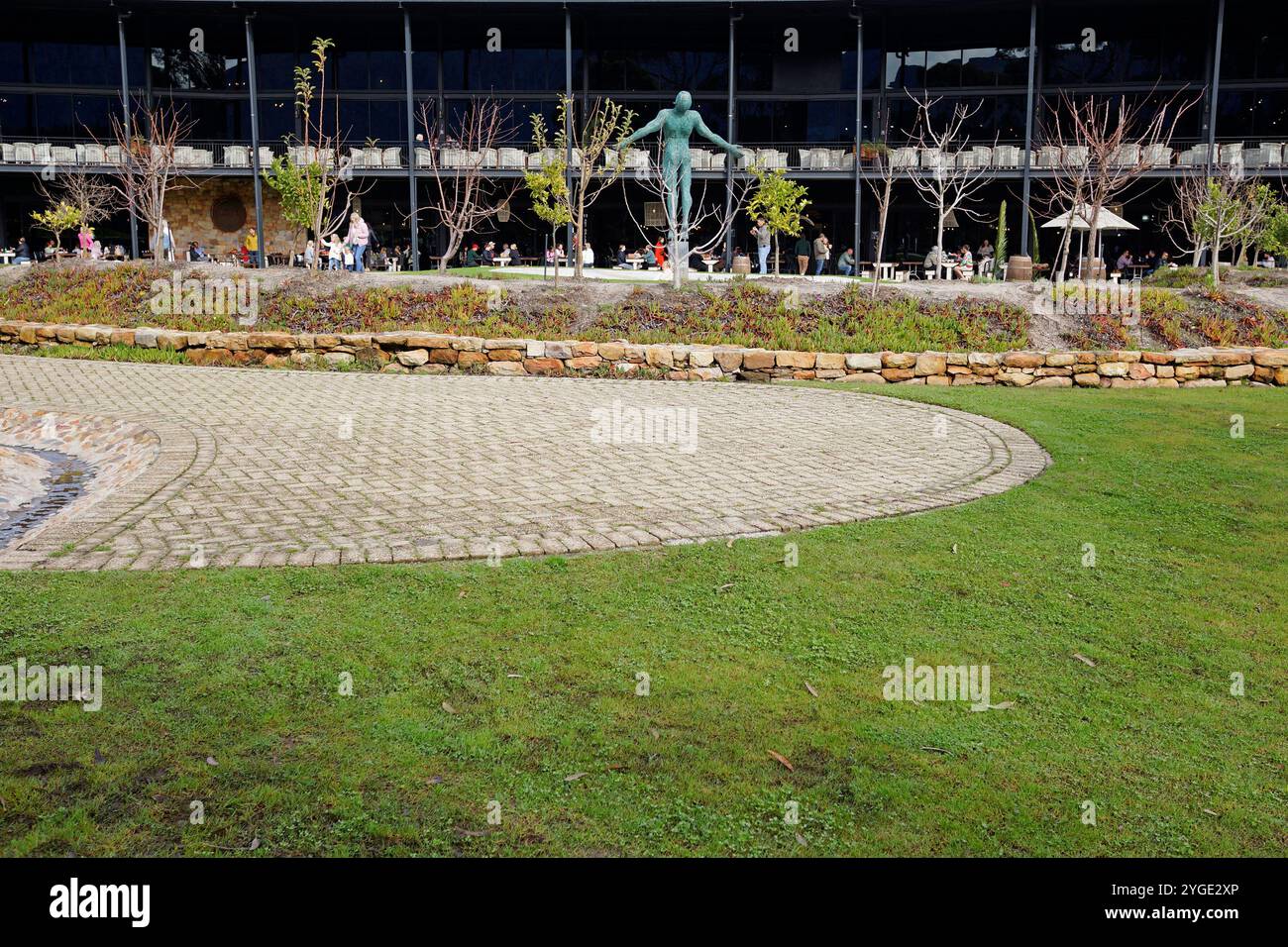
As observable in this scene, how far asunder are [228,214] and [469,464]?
30.4m

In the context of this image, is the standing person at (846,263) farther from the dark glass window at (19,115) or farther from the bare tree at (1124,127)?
the dark glass window at (19,115)

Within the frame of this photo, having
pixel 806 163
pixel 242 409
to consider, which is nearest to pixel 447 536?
pixel 242 409

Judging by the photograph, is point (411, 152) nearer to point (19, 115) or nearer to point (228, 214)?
point (228, 214)

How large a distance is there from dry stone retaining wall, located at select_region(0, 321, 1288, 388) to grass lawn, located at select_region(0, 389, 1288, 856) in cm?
796

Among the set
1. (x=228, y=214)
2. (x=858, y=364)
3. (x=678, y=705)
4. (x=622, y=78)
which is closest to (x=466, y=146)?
(x=622, y=78)

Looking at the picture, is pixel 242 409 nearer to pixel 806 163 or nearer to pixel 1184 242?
pixel 806 163

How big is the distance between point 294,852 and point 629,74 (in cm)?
3562

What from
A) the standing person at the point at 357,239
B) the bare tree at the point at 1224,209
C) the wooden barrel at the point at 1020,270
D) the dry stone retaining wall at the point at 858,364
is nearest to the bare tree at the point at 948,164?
the bare tree at the point at 1224,209

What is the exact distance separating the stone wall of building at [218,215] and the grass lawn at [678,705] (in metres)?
32.5

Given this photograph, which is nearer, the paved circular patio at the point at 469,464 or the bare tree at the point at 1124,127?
the paved circular patio at the point at 469,464

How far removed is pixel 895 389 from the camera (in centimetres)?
1384

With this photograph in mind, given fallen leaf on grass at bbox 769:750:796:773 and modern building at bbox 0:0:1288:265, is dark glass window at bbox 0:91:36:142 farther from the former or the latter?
fallen leaf on grass at bbox 769:750:796:773

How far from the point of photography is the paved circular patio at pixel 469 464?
6691 millimetres

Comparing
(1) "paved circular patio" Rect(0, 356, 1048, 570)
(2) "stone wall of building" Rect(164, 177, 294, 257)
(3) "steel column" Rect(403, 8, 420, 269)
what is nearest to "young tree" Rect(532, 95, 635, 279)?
(3) "steel column" Rect(403, 8, 420, 269)
